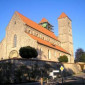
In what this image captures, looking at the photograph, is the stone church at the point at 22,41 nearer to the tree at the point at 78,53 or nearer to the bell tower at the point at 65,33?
the bell tower at the point at 65,33

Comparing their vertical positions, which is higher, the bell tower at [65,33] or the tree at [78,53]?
the bell tower at [65,33]

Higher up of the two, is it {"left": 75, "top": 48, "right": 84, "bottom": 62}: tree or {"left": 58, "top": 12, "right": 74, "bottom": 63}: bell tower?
{"left": 58, "top": 12, "right": 74, "bottom": 63}: bell tower

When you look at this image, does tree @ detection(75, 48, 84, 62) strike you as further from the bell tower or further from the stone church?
the stone church

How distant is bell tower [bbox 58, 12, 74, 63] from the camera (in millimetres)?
49569

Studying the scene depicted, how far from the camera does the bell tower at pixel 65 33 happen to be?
4957 centimetres

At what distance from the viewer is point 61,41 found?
50.9 m

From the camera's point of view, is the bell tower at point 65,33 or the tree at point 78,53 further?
the tree at point 78,53

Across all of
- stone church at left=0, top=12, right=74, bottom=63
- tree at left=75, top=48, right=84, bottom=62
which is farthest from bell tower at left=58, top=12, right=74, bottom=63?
tree at left=75, top=48, right=84, bottom=62

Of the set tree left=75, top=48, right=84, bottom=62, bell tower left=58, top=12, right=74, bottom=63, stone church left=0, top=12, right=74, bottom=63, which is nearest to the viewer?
stone church left=0, top=12, right=74, bottom=63

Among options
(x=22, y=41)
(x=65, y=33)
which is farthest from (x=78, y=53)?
(x=22, y=41)

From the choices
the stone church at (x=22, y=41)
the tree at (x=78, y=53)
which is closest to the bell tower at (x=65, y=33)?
the stone church at (x=22, y=41)

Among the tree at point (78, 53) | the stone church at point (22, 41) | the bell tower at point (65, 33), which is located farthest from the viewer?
the tree at point (78, 53)

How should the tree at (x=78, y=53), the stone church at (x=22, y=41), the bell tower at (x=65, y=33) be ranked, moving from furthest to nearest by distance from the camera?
the tree at (x=78, y=53)
the bell tower at (x=65, y=33)
the stone church at (x=22, y=41)

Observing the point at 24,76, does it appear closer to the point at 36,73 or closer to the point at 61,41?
the point at 36,73
